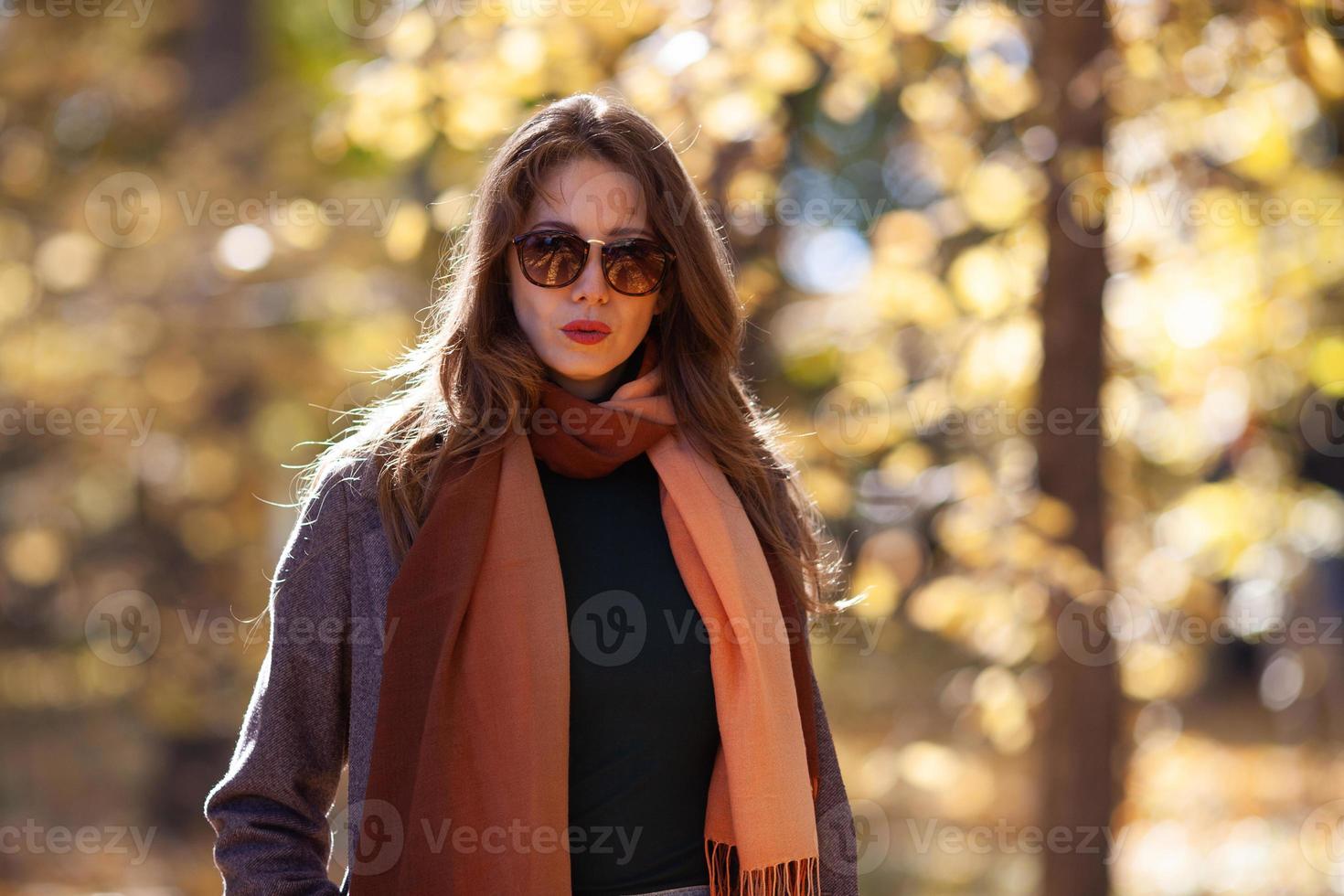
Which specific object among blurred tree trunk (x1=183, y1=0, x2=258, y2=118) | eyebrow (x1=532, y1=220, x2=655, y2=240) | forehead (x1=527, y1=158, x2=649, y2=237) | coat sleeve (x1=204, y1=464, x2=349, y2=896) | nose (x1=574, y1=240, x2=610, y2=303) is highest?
blurred tree trunk (x1=183, y1=0, x2=258, y2=118)

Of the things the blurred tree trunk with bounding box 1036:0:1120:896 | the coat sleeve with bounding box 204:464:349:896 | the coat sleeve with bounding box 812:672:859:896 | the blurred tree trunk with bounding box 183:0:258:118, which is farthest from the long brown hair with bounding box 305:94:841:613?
the blurred tree trunk with bounding box 183:0:258:118

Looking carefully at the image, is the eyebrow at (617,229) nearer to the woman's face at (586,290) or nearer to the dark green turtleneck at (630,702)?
the woman's face at (586,290)

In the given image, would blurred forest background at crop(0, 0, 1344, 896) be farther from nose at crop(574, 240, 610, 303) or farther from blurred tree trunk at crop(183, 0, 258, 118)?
blurred tree trunk at crop(183, 0, 258, 118)

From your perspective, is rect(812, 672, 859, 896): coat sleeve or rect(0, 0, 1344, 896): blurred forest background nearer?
rect(812, 672, 859, 896): coat sleeve

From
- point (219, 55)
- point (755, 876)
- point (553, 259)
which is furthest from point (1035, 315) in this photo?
point (219, 55)

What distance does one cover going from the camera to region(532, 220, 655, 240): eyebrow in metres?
2.32

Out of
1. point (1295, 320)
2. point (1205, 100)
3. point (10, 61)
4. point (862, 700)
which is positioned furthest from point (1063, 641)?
point (10, 61)

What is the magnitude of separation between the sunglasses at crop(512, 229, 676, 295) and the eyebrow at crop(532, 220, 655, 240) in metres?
0.02

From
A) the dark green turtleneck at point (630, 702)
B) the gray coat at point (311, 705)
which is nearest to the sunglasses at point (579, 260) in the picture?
the dark green turtleneck at point (630, 702)

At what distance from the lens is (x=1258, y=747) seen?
1020 centimetres

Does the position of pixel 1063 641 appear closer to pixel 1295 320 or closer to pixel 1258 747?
pixel 1295 320

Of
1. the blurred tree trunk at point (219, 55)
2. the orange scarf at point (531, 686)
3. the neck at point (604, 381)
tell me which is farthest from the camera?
the blurred tree trunk at point (219, 55)

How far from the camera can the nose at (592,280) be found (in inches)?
90.4

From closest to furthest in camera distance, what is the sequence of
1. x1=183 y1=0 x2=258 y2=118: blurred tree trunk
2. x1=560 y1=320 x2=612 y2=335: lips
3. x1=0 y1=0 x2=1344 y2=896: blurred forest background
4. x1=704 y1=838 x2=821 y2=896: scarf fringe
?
x1=704 y1=838 x2=821 y2=896: scarf fringe → x1=560 y1=320 x2=612 y2=335: lips → x1=0 y1=0 x2=1344 y2=896: blurred forest background → x1=183 y1=0 x2=258 y2=118: blurred tree trunk
